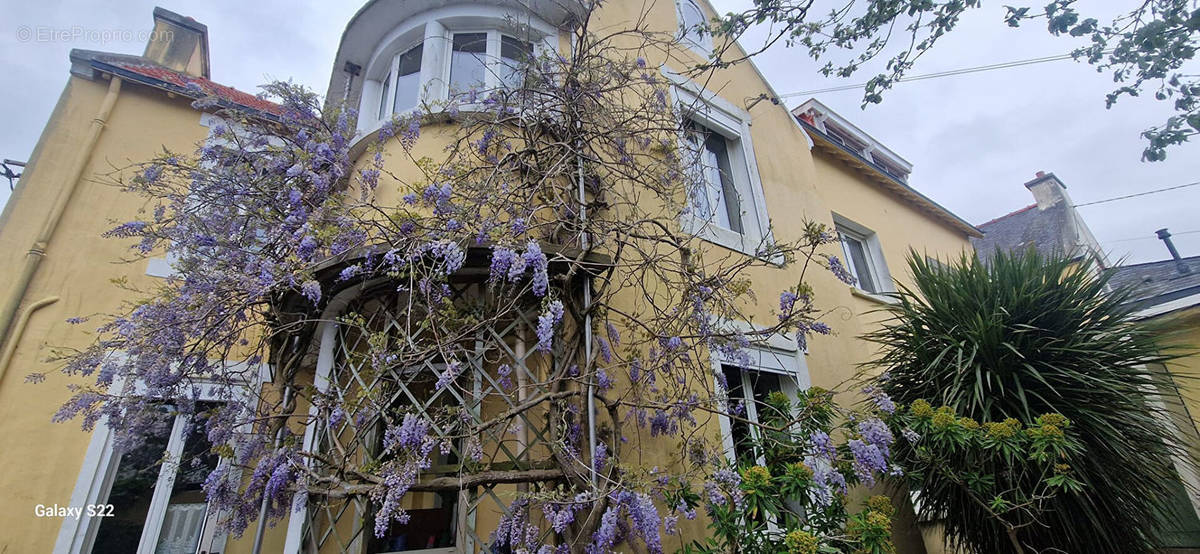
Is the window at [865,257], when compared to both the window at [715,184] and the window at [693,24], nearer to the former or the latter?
the window at [715,184]

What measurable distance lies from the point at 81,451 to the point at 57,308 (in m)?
1.62

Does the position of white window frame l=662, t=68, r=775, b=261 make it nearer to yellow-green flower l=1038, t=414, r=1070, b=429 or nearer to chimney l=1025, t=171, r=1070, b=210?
yellow-green flower l=1038, t=414, r=1070, b=429

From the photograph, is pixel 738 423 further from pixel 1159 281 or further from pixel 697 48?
pixel 1159 281

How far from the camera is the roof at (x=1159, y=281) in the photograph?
5727 millimetres

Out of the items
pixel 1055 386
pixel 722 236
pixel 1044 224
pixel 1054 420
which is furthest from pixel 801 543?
pixel 1044 224

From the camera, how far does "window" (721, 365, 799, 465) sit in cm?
527

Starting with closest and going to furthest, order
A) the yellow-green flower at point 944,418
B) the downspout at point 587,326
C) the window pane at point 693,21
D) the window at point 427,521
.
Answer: the downspout at point 587,326
the yellow-green flower at point 944,418
the window at point 427,521
the window pane at point 693,21

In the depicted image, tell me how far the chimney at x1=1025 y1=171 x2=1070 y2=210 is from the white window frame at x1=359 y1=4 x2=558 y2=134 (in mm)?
18926

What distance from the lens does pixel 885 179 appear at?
10727 mm

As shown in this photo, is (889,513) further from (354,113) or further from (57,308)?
(57,308)

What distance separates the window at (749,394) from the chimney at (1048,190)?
1731 centimetres

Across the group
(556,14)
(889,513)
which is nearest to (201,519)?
(889,513)

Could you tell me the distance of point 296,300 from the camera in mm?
4711

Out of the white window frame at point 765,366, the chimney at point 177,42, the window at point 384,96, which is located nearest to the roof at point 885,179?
the white window frame at point 765,366
